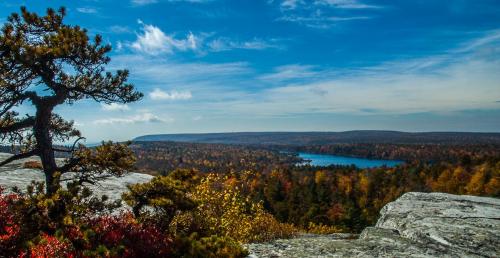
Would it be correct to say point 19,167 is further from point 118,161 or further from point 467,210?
point 467,210

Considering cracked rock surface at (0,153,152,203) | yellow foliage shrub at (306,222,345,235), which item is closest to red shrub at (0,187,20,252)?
cracked rock surface at (0,153,152,203)

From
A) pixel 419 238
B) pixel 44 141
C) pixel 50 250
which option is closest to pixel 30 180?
pixel 44 141

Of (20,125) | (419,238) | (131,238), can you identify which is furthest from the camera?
(419,238)

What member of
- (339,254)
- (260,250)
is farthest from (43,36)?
(339,254)

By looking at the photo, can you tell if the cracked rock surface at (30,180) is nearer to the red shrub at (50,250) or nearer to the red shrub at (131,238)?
the red shrub at (131,238)

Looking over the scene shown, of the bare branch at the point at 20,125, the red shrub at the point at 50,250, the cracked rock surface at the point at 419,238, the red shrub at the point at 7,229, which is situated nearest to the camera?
the red shrub at the point at 50,250

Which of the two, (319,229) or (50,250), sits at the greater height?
(50,250)

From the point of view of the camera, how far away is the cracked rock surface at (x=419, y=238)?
45.6ft

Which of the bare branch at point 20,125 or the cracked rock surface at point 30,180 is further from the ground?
the bare branch at point 20,125

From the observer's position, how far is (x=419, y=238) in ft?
52.6

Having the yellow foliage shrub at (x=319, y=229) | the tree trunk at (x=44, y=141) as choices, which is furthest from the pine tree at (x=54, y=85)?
the yellow foliage shrub at (x=319, y=229)

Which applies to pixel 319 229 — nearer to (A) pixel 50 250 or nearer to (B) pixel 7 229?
(B) pixel 7 229

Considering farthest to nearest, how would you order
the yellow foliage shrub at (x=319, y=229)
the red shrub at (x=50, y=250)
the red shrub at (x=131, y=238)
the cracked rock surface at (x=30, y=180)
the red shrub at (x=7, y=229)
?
the yellow foliage shrub at (x=319, y=229) < the cracked rock surface at (x=30, y=180) < the red shrub at (x=131, y=238) < the red shrub at (x=7, y=229) < the red shrub at (x=50, y=250)

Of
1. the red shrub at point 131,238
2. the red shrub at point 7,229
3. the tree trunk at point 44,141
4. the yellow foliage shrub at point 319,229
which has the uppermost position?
the tree trunk at point 44,141
